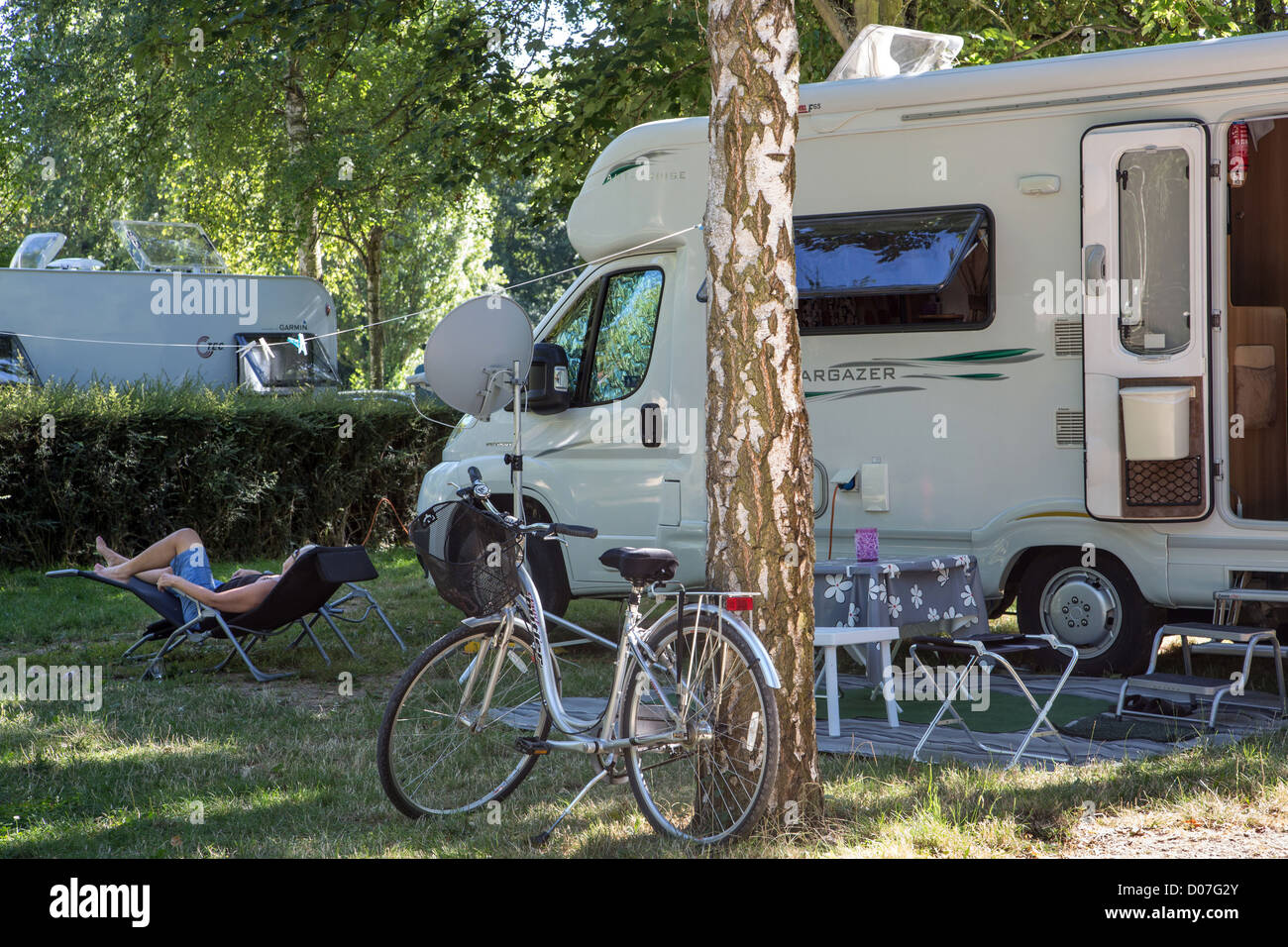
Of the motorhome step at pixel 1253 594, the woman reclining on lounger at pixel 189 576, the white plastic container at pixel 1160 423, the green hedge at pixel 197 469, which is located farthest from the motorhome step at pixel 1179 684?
the green hedge at pixel 197 469

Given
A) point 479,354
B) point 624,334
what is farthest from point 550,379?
point 479,354

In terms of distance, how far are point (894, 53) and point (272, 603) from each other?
4483mm

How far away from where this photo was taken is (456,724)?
14.1 ft

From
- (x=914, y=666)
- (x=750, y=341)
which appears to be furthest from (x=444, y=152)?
(x=750, y=341)

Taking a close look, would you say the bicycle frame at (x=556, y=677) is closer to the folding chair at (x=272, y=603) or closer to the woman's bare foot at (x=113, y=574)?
the folding chair at (x=272, y=603)

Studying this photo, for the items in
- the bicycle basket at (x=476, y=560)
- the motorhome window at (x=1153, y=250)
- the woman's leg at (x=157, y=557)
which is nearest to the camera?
the bicycle basket at (x=476, y=560)

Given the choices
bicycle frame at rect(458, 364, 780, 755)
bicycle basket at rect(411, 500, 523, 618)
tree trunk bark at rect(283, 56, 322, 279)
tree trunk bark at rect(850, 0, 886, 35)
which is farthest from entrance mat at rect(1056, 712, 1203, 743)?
tree trunk bark at rect(283, 56, 322, 279)

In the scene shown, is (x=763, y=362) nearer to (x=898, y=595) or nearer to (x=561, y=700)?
(x=561, y=700)

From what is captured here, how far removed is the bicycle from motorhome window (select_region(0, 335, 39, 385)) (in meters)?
10.1

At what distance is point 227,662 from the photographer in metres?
7.20

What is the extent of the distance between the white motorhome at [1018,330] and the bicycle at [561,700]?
2883 mm

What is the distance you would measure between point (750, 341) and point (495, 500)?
427cm

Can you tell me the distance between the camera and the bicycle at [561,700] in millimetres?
3865
